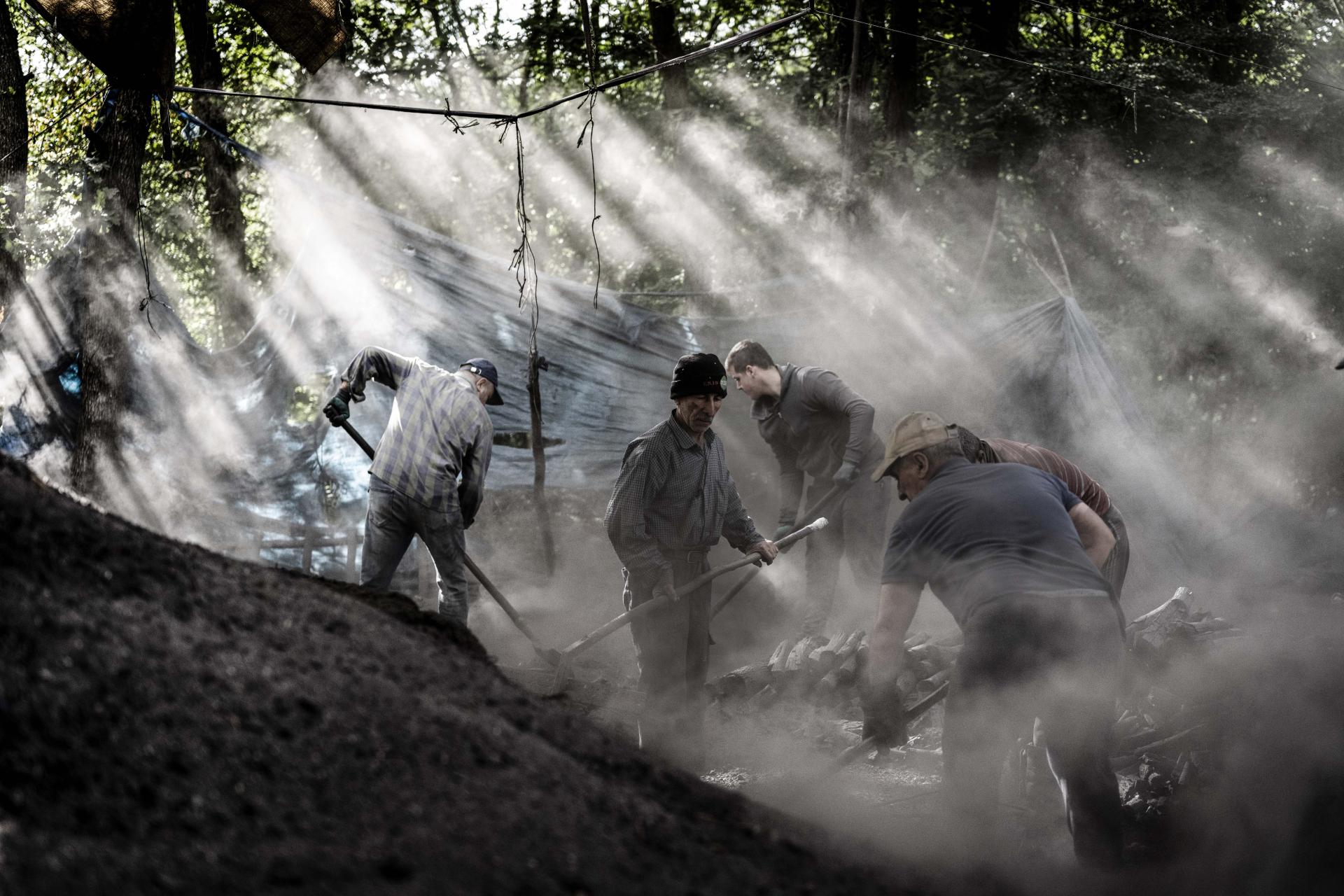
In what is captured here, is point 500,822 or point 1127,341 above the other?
point 500,822

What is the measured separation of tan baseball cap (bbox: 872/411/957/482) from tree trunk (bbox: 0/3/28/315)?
5.57 m

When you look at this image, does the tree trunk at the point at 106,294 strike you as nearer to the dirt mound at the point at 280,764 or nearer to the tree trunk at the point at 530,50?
the dirt mound at the point at 280,764

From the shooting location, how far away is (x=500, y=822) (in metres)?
1.92

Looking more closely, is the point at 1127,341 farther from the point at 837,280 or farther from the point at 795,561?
the point at 795,561

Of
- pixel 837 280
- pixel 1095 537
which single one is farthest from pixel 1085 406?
pixel 1095 537

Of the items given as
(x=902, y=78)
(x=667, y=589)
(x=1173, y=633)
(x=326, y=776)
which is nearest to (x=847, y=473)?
(x=667, y=589)

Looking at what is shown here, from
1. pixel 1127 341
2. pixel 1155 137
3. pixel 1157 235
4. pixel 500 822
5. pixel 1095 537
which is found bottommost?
pixel 1127 341

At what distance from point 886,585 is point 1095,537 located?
75 cm

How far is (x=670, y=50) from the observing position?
460 inches

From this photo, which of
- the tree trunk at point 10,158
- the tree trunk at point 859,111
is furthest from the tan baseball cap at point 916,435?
the tree trunk at point 10,158

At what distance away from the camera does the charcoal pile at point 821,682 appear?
16.9 feet

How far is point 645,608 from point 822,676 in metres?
1.46

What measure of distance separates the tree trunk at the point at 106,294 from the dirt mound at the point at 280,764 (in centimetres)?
403

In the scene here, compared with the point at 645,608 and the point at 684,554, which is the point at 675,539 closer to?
the point at 684,554
